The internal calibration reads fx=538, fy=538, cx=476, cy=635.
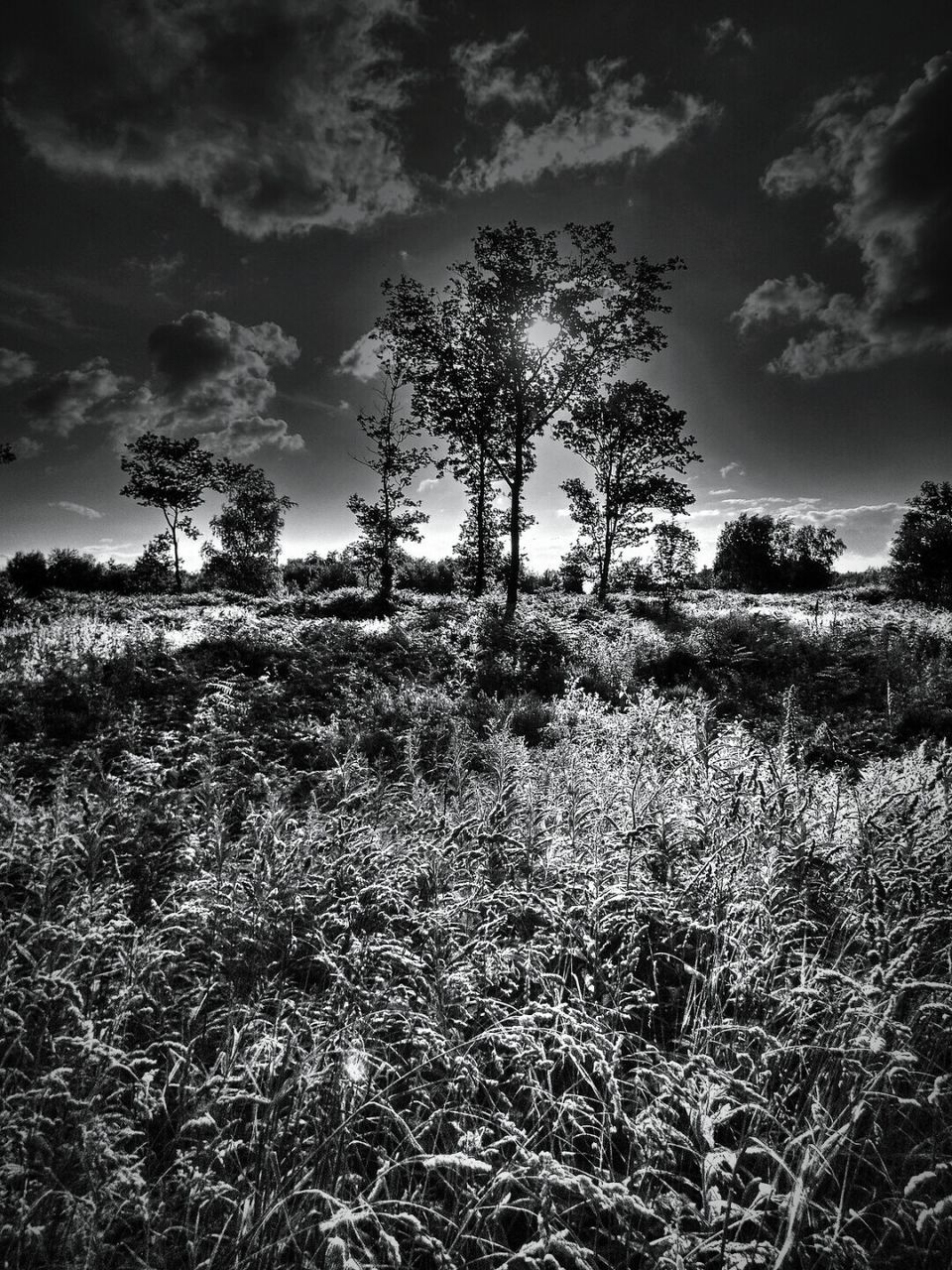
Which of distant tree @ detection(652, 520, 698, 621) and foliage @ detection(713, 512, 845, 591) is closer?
distant tree @ detection(652, 520, 698, 621)

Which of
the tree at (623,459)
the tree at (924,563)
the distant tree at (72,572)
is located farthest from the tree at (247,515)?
the tree at (924,563)

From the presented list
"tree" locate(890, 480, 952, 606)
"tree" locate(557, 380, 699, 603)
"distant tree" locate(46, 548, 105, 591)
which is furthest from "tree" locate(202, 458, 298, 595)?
"tree" locate(890, 480, 952, 606)

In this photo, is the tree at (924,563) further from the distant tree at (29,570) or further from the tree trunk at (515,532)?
the distant tree at (29,570)

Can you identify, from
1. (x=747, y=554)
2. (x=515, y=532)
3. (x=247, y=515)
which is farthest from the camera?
(x=747, y=554)

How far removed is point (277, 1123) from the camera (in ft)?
5.86

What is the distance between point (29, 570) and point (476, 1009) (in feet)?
124

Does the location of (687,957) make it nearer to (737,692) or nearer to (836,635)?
(737,692)

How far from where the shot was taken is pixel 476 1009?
2395 millimetres

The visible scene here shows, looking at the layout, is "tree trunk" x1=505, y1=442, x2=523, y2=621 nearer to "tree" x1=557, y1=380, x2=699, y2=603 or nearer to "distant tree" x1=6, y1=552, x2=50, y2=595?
"tree" x1=557, y1=380, x2=699, y2=603

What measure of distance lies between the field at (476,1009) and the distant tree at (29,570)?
97.8 ft

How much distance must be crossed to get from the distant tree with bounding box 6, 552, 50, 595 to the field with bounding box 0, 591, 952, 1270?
97.8 feet

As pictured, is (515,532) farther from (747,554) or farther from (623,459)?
(747,554)

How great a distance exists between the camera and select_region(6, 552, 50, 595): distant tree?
2931cm

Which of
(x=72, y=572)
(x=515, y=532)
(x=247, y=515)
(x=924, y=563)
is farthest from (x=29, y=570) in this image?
(x=924, y=563)
